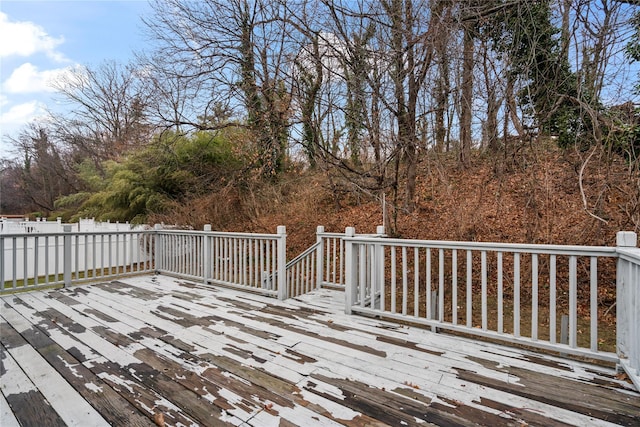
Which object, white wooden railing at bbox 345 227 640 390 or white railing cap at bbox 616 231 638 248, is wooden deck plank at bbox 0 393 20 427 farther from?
white railing cap at bbox 616 231 638 248

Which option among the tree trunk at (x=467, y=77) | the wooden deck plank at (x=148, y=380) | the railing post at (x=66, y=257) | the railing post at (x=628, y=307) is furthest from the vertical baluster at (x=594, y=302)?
the railing post at (x=66, y=257)

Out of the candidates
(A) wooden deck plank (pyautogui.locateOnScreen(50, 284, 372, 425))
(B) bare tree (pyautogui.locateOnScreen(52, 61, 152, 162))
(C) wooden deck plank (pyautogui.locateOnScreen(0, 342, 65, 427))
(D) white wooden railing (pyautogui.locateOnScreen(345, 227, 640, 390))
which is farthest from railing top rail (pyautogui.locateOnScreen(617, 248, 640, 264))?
(B) bare tree (pyautogui.locateOnScreen(52, 61, 152, 162))

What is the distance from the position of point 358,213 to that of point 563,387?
6031 millimetres

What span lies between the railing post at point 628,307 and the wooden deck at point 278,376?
17 centimetres

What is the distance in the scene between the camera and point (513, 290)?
3.81 meters

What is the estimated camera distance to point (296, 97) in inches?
263

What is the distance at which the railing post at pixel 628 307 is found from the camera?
1.81 m

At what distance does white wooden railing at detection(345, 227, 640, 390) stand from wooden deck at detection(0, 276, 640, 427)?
18cm

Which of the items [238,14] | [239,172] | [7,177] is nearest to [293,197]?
[239,172]

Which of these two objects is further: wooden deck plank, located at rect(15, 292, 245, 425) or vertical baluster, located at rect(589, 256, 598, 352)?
vertical baluster, located at rect(589, 256, 598, 352)

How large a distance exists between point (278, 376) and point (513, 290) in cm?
328

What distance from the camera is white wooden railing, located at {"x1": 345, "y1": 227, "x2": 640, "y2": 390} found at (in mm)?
2016

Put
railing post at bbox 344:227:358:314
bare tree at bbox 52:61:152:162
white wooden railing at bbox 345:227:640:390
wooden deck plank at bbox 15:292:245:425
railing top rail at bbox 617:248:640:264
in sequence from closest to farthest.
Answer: wooden deck plank at bbox 15:292:245:425
railing top rail at bbox 617:248:640:264
white wooden railing at bbox 345:227:640:390
railing post at bbox 344:227:358:314
bare tree at bbox 52:61:152:162

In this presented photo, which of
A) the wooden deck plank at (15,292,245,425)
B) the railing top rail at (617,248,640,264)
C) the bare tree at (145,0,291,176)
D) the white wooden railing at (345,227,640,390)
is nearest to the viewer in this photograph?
the wooden deck plank at (15,292,245,425)
